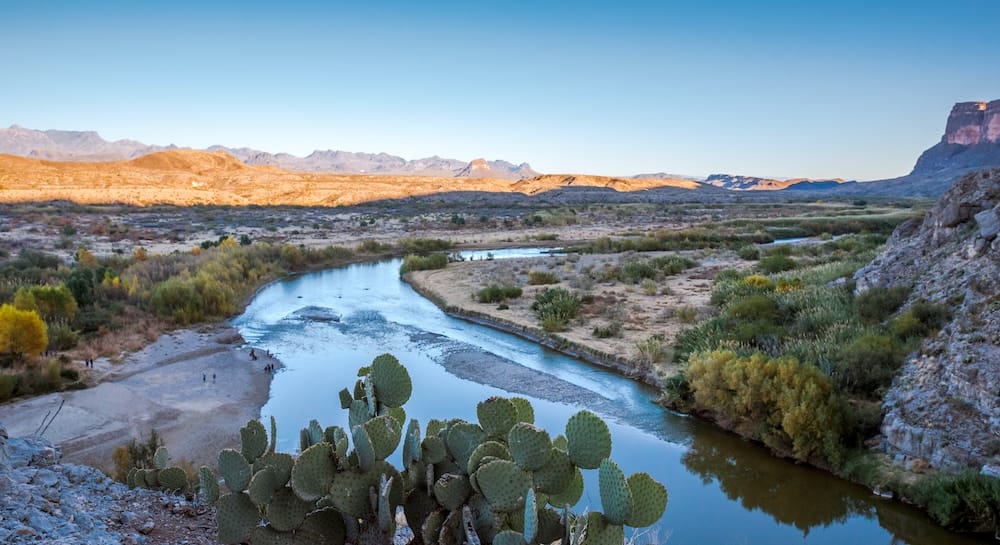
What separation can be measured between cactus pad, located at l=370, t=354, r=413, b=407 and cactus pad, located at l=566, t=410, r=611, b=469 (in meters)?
1.41

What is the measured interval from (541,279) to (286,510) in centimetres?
2387

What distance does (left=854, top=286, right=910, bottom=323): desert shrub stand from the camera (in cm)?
1493

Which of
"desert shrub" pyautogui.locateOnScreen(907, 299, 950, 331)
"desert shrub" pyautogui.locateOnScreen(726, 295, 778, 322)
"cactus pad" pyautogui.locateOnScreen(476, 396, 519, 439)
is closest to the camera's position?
"cactus pad" pyautogui.locateOnScreen(476, 396, 519, 439)

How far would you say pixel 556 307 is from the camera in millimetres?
22172

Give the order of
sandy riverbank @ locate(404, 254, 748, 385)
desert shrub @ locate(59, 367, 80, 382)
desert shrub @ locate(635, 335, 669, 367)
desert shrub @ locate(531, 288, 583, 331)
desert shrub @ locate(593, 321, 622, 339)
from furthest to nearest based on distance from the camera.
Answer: desert shrub @ locate(531, 288, 583, 331) → desert shrub @ locate(593, 321, 622, 339) → sandy riverbank @ locate(404, 254, 748, 385) → desert shrub @ locate(635, 335, 669, 367) → desert shrub @ locate(59, 367, 80, 382)

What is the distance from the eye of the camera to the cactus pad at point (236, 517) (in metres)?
4.74

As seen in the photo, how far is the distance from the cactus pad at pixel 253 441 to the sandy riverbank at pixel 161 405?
619 cm

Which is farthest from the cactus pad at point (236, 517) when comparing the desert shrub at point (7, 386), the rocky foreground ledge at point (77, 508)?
the desert shrub at point (7, 386)

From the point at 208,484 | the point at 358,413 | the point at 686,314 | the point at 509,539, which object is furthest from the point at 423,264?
the point at 509,539

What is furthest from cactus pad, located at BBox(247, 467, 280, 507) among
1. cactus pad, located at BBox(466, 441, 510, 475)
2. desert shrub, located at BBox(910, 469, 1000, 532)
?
desert shrub, located at BBox(910, 469, 1000, 532)

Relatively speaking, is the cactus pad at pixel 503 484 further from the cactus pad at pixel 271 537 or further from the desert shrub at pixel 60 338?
the desert shrub at pixel 60 338

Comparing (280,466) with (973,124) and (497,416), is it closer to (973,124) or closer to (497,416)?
(497,416)

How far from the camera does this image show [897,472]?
10.1 m

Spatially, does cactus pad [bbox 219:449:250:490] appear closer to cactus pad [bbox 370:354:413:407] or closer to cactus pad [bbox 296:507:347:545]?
cactus pad [bbox 296:507:347:545]
